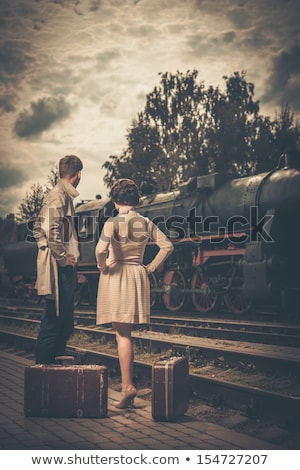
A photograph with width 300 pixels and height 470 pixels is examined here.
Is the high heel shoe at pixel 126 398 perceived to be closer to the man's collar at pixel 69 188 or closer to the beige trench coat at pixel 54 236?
the beige trench coat at pixel 54 236

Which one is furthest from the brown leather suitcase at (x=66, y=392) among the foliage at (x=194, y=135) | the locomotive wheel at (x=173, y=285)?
the foliage at (x=194, y=135)

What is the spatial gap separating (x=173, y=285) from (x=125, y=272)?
9.55 metres

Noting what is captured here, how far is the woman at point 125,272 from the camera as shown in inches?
174

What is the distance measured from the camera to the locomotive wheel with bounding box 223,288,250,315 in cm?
1223

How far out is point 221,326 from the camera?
10188mm

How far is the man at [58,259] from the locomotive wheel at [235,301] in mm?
8002

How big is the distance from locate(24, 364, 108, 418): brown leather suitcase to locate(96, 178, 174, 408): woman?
34 centimetres

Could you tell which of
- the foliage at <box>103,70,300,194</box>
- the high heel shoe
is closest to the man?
the high heel shoe

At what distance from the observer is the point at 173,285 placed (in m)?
13.9

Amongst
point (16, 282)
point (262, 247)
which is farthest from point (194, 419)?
point (16, 282)

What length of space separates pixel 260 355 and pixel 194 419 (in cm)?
170

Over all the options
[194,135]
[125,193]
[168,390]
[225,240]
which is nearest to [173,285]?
[225,240]

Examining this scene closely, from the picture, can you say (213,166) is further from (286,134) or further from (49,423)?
(49,423)

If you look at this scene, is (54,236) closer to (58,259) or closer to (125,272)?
(58,259)
